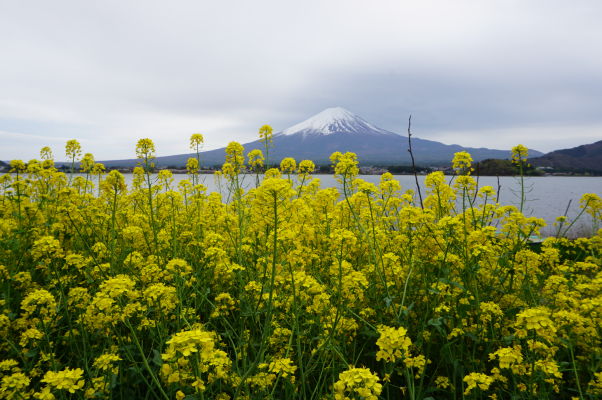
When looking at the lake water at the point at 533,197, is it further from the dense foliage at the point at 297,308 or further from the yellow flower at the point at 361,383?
the yellow flower at the point at 361,383

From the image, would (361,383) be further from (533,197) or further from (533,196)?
(533,196)

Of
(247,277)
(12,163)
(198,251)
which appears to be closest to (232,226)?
(198,251)

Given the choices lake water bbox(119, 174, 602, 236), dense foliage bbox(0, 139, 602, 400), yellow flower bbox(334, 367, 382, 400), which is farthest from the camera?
lake water bbox(119, 174, 602, 236)

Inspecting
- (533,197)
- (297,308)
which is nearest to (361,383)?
(297,308)

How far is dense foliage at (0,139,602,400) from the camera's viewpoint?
2.03 meters

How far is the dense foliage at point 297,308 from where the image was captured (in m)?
2.03

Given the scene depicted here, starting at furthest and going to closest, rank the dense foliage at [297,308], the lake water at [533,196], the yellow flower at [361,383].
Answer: the lake water at [533,196] < the dense foliage at [297,308] < the yellow flower at [361,383]

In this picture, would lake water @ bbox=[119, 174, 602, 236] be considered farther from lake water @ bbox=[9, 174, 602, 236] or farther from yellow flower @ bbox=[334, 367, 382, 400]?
yellow flower @ bbox=[334, 367, 382, 400]

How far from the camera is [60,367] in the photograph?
260cm

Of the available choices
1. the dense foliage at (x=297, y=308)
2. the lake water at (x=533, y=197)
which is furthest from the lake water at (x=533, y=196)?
the dense foliage at (x=297, y=308)

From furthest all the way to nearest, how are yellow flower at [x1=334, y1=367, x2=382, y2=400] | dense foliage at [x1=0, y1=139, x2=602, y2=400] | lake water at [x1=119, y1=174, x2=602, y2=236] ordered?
lake water at [x1=119, y1=174, x2=602, y2=236] → dense foliage at [x1=0, y1=139, x2=602, y2=400] → yellow flower at [x1=334, y1=367, x2=382, y2=400]

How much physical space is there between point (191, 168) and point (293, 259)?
13.1 ft

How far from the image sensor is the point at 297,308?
7.72 ft

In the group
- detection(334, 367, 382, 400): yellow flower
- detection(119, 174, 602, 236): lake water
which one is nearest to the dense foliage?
detection(334, 367, 382, 400): yellow flower
